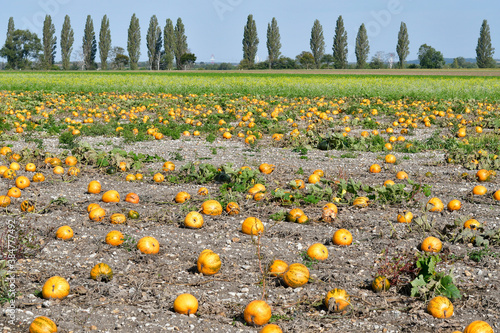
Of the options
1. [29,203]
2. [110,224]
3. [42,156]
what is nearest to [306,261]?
[110,224]

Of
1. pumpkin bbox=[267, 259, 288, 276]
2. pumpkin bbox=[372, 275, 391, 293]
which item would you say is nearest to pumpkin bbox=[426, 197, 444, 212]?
pumpkin bbox=[372, 275, 391, 293]

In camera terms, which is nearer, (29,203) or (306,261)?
(306,261)

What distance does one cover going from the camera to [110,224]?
5676 mm

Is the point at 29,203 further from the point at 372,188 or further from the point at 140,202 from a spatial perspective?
the point at 372,188

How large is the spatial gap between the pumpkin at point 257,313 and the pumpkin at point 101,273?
1.37 m

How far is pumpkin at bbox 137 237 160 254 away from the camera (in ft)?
15.7

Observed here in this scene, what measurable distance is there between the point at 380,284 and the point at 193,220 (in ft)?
7.69

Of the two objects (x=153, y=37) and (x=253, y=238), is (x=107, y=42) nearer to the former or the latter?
(x=153, y=37)

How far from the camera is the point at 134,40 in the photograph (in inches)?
4136

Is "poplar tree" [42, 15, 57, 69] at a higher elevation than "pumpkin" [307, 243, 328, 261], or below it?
higher

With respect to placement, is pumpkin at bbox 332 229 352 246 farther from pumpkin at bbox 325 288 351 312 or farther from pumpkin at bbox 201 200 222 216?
pumpkin at bbox 201 200 222 216

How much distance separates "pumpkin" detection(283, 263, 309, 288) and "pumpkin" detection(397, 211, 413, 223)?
80.7 inches

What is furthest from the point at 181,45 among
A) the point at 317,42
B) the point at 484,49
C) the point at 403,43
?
the point at 484,49

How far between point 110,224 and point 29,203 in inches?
47.5
